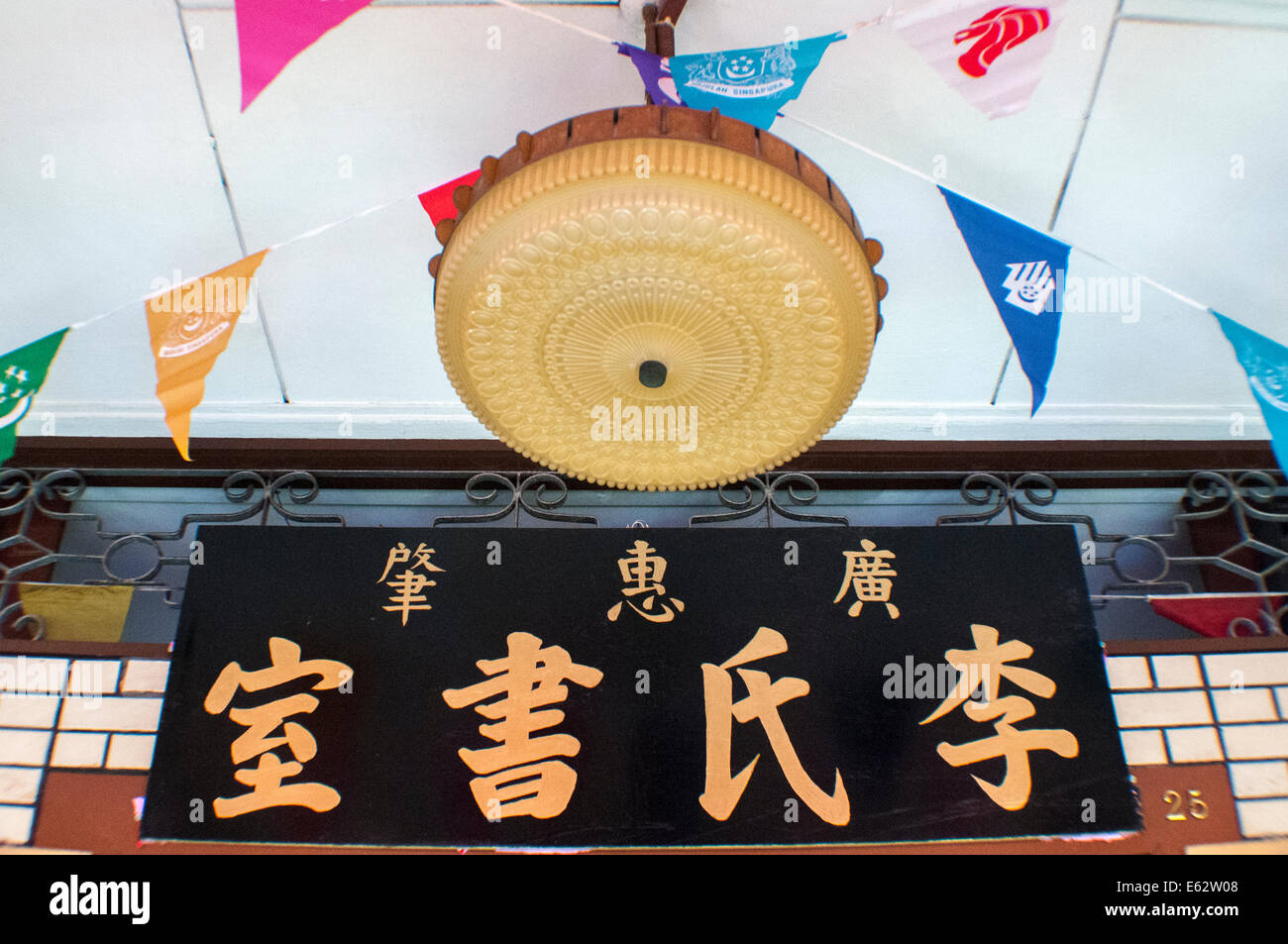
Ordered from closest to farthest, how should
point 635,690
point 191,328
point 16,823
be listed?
1. point 191,328
2. point 16,823
3. point 635,690

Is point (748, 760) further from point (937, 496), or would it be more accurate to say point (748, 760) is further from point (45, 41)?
point (45, 41)

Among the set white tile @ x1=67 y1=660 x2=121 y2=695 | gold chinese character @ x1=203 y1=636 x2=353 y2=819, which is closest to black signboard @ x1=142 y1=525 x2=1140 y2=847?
gold chinese character @ x1=203 y1=636 x2=353 y2=819

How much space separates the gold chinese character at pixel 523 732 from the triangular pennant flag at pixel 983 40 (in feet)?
5.22

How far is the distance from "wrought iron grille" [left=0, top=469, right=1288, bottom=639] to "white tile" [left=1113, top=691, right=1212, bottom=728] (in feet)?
1.13

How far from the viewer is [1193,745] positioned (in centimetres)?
239

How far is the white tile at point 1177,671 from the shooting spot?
2.47m

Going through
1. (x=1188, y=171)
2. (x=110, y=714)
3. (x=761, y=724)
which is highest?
(x=1188, y=171)

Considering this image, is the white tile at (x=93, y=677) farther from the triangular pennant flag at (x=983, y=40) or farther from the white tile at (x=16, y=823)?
the triangular pennant flag at (x=983, y=40)

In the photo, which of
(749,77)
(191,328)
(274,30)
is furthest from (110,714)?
(749,77)

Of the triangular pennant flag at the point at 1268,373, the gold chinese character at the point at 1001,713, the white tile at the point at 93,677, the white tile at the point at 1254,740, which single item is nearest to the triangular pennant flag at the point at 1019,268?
the triangular pennant flag at the point at 1268,373

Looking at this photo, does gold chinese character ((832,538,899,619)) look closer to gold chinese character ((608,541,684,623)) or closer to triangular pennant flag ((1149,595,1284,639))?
gold chinese character ((608,541,684,623))

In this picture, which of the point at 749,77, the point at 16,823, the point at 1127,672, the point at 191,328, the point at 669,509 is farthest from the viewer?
the point at 669,509

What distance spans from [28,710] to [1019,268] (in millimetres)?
2628

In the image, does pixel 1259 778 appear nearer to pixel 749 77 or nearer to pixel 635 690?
pixel 635 690
